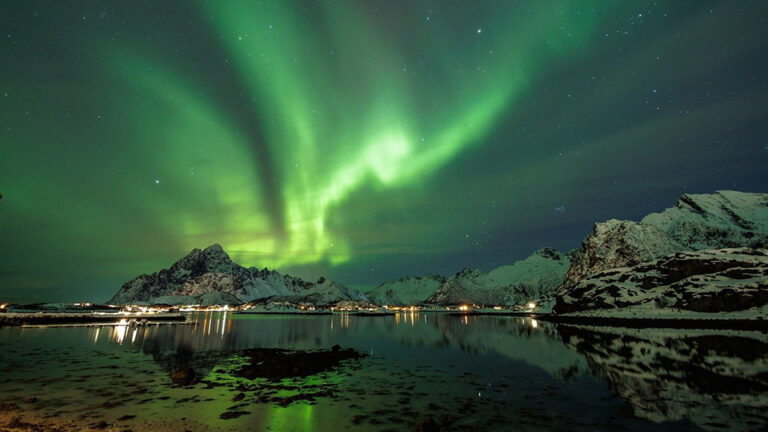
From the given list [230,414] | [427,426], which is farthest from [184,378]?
[427,426]

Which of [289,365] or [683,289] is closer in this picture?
[289,365]

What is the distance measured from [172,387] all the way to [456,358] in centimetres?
3063

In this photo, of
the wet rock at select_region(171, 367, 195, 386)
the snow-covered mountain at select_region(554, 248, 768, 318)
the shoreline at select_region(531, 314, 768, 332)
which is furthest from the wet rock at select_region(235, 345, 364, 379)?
the snow-covered mountain at select_region(554, 248, 768, 318)

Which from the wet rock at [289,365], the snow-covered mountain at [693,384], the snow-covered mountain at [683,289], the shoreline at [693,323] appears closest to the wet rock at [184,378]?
the wet rock at [289,365]

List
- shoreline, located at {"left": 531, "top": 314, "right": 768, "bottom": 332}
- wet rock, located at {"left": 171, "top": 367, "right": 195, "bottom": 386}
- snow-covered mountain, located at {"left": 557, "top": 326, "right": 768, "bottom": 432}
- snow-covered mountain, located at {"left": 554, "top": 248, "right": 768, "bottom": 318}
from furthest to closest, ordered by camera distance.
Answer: snow-covered mountain, located at {"left": 554, "top": 248, "right": 768, "bottom": 318} < shoreline, located at {"left": 531, "top": 314, "right": 768, "bottom": 332} < wet rock, located at {"left": 171, "top": 367, "right": 195, "bottom": 386} < snow-covered mountain, located at {"left": 557, "top": 326, "right": 768, "bottom": 432}

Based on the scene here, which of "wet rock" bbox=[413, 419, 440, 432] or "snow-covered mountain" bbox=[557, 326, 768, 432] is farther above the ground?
"wet rock" bbox=[413, 419, 440, 432]

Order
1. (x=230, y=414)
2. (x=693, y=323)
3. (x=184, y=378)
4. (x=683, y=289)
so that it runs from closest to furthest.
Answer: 1. (x=230, y=414)
2. (x=184, y=378)
3. (x=693, y=323)
4. (x=683, y=289)

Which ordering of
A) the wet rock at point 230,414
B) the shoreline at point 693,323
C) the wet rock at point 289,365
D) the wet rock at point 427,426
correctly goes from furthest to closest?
the shoreline at point 693,323
the wet rock at point 289,365
the wet rock at point 230,414
the wet rock at point 427,426

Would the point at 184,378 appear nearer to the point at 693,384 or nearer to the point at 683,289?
the point at 693,384

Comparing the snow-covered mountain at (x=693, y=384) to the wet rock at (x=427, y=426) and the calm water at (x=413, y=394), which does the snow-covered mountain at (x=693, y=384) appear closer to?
the calm water at (x=413, y=394)

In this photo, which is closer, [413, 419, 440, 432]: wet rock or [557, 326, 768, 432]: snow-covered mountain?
[413, 419, 440, 432]: wet rock

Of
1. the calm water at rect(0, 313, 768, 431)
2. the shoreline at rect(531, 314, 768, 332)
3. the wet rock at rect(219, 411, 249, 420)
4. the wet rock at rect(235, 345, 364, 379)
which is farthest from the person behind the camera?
the shoreline at rect(531, 314, 768, 332)

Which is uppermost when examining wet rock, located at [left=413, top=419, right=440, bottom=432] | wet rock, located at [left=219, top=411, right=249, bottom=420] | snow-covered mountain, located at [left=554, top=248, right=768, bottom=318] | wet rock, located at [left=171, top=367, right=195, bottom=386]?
snow-covered mountain, located at [left=554, top=248, right=768, bottom=318]

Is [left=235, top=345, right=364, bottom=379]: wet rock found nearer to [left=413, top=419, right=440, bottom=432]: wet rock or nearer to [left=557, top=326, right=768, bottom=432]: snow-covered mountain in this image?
[left=413, top=419, right=440, bottom=432]: wet rock
